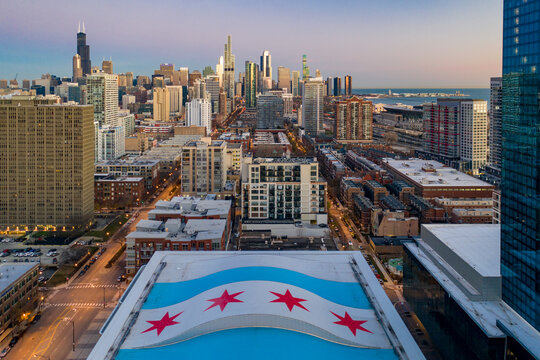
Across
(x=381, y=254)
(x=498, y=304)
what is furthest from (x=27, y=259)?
(x=498, y=304)

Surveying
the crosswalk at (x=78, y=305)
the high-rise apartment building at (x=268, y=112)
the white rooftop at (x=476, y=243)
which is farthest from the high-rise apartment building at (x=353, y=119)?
the crosswalk at (x=78, y=305)

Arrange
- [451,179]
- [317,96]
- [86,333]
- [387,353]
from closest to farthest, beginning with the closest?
[387,353], [86,333], [451,179], [317,96]

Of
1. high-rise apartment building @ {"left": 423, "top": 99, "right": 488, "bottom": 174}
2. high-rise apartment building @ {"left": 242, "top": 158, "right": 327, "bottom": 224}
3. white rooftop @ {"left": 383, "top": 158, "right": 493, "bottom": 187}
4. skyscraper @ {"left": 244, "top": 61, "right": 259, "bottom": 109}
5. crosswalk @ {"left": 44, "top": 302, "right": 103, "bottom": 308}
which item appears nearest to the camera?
crosswalk @ {"left": 44, "top": 302, "right": 103, "bottom": 308}

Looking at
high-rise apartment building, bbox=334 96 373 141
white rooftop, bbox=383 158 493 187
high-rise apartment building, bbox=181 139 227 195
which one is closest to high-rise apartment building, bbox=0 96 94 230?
high-rise apartment building, bbox=181 139 227 195

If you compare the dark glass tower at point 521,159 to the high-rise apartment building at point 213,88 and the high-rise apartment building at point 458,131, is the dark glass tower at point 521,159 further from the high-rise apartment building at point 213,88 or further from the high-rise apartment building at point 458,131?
the high-rise apartment building at point 213,88

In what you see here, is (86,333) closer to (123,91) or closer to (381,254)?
(381,254)

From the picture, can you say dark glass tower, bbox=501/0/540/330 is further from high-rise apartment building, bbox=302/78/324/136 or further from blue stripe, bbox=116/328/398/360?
high-rise apartment building, bbox=302/78/324/136

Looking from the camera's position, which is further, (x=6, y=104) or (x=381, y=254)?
(x=6, y=104)
